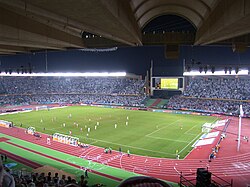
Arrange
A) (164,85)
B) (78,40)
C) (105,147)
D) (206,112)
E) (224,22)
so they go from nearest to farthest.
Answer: (224,22), (78,40), (105,147), (206,112), (164,85)

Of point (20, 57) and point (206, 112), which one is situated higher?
point (20, 57)

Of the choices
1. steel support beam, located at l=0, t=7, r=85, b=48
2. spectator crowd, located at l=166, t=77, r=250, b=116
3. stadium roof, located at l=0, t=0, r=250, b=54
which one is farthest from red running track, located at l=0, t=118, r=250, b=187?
spectator crowd, located at l=166, t=77, r=250, b=116

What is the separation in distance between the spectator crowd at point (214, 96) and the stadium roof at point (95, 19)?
35.0 metres

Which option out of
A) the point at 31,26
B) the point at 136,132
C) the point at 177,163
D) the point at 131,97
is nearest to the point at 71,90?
the point at 131,97

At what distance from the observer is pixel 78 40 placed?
81.4ft

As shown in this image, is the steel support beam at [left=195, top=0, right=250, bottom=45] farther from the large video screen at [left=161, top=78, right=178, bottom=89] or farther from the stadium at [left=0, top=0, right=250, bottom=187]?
the large video screen at [left=161, top=78, right=178, bottom=89]

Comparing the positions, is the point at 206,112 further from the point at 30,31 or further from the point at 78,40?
the point at 30,31

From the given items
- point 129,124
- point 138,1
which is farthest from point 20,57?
point 138,1

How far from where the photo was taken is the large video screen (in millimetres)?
68062

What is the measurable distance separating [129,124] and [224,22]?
31.2m

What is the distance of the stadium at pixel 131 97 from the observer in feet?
46.2

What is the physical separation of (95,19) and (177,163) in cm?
1738

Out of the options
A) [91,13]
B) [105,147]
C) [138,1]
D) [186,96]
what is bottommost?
[105,147]

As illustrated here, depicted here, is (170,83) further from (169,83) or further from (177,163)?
(177,163)
